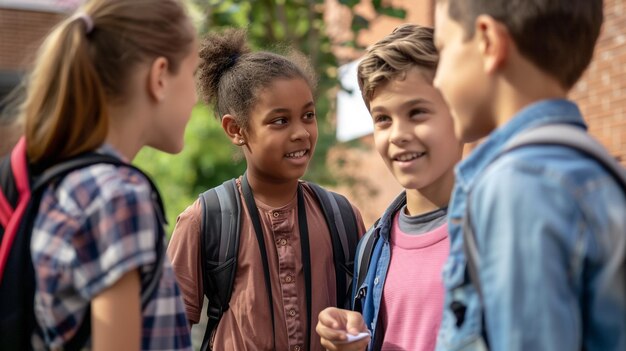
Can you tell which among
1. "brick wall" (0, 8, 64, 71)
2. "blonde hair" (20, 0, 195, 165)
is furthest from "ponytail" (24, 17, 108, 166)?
"brick wall" (0, 8, 64, 71)

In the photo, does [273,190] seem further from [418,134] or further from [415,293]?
[415,293]

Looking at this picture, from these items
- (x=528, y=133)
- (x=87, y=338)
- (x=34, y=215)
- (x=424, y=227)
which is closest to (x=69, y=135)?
(x=34, y=215)

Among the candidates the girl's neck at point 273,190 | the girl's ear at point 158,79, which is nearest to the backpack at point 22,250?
the girl's ear at point 158,79

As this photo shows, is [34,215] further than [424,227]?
No

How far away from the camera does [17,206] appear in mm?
1891

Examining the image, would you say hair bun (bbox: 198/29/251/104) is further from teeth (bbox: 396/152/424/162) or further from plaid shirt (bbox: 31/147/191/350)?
plaid shirt (bbox: 31/147/191/350)

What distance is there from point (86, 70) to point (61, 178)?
25cm

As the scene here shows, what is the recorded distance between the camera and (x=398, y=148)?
265 centimetres

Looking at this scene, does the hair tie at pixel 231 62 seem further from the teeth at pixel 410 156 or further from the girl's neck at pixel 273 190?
the teeth at pixel 410 156

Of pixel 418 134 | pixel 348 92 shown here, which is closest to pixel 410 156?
pixel 418 134

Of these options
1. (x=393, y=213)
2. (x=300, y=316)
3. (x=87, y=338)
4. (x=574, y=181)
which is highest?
(x=574, y=181)

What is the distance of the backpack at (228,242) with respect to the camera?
113 inches

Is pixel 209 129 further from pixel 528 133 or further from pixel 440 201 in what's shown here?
pixel 528 133

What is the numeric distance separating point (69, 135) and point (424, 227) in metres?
1.18
